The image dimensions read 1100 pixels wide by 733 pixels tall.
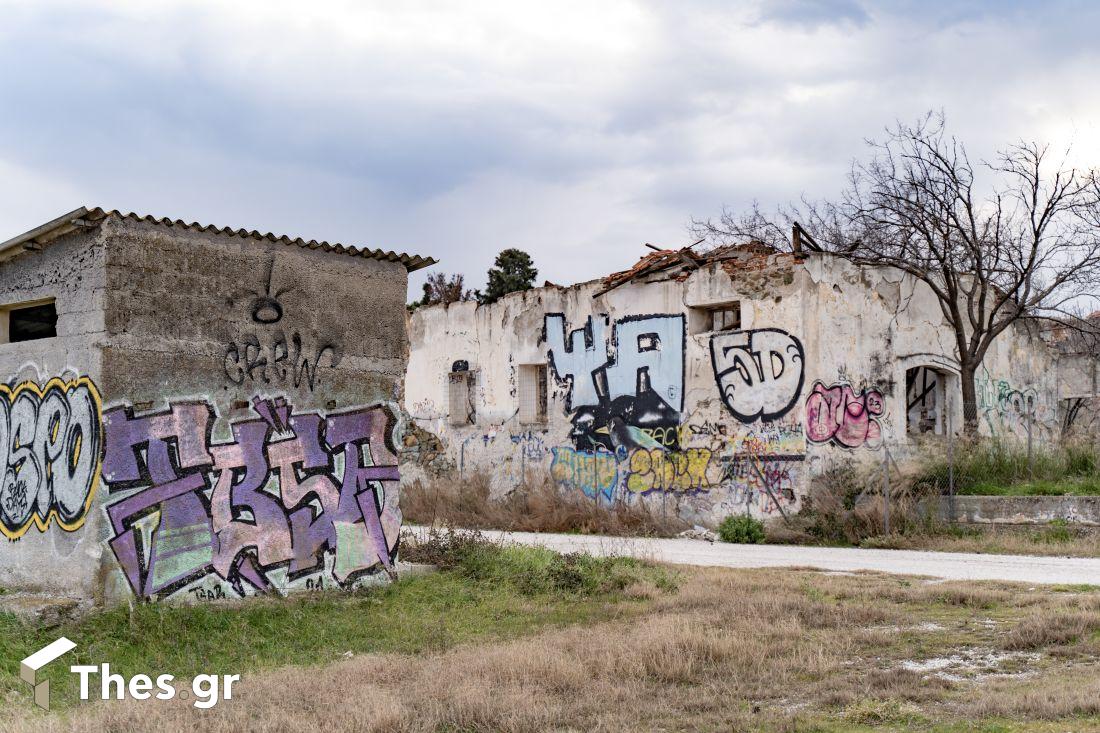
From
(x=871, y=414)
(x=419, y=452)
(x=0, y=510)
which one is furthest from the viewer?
(x=419, y=452)

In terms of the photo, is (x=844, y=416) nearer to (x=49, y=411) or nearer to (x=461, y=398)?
(x=461, y=398)

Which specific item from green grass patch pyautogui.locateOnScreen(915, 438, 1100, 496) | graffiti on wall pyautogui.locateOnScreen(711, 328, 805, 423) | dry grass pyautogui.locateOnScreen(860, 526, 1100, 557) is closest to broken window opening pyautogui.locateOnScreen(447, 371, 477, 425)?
graffiti on wall pyautogui.locateOnScreen(711, 328, 805, 423)

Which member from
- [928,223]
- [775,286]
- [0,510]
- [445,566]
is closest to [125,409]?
[0,510]

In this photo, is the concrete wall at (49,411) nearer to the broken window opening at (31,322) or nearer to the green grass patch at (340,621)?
the broken window opening at (31,322)

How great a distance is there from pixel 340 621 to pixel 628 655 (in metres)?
3.22

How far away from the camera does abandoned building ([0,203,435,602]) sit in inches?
369

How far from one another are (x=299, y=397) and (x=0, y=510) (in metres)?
2.91

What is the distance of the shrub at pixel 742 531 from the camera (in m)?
18.1

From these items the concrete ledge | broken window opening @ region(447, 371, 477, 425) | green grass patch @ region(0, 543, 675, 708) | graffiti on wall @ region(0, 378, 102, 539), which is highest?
broken window opening @ region(447, 371, 477, 425)

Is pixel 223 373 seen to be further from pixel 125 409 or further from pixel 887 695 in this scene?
pixel 887 695

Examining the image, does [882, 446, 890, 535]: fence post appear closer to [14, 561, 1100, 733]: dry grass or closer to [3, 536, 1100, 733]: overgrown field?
[3, 536, 1100, 733]: overgrown field

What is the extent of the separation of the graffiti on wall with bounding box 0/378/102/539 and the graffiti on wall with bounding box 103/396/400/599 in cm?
29

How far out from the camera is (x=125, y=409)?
30.9ft

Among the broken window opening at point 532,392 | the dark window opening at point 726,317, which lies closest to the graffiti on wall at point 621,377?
the dark window opening at point 726,317
